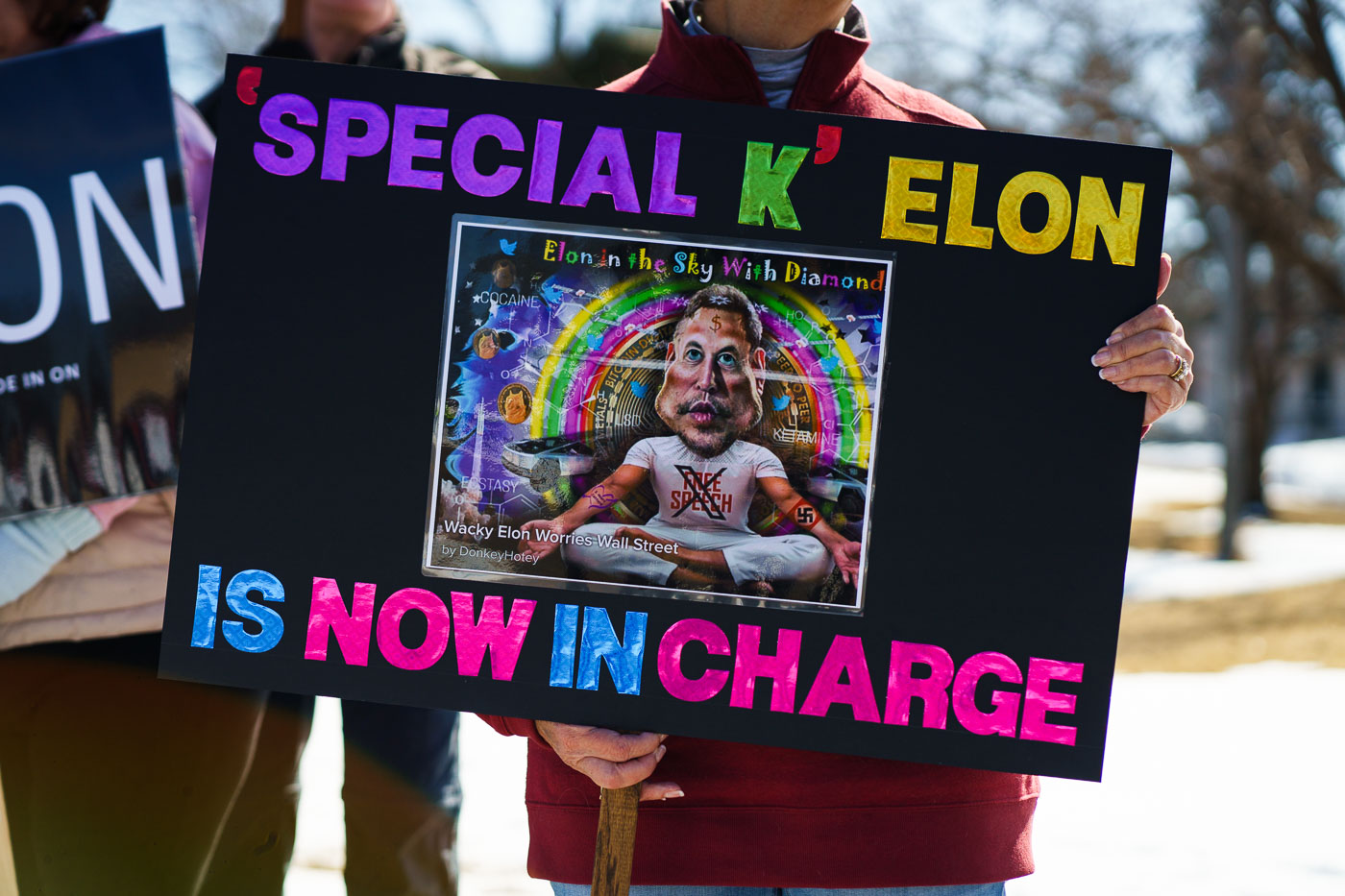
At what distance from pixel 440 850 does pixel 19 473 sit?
1318 millimetres

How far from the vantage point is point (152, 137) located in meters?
2.20

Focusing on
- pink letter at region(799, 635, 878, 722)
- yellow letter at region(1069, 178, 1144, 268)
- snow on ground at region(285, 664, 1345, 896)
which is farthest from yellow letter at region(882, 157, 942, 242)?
snow on ground at region(285, 664, 1345, 896)

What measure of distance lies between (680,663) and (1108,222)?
762 mm

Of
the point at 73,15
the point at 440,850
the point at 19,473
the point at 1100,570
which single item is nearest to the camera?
the point at 1100,570

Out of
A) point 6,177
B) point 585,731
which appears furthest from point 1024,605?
point 6,177

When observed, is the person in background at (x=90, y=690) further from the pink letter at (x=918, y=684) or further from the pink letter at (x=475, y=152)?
the pink letter at (x=918, y=684)

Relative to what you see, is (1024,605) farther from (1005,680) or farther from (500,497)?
(500,497)

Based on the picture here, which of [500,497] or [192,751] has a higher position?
[500,497]

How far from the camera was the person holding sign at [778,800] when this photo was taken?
1606 millimetres

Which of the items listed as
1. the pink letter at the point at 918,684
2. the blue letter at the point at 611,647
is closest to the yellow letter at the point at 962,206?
the pink letter at the point at 918,684

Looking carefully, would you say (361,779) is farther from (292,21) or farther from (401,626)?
(292,21)

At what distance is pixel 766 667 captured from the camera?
1.49 metres

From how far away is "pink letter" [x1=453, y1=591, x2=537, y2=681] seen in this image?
1.50m

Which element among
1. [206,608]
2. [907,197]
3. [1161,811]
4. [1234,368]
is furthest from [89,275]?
[1234,368]
